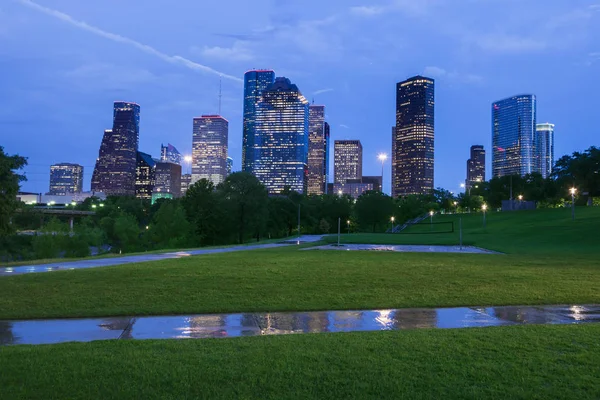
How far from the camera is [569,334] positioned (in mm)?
6625

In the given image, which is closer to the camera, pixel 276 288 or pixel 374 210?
pixel 276 288

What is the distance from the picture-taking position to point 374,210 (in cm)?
8712

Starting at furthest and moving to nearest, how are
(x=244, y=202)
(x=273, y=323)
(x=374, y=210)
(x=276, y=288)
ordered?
(x=374, y=210) < (x=244, y=202) < (x=276, y=288) < (x=273, y=323)

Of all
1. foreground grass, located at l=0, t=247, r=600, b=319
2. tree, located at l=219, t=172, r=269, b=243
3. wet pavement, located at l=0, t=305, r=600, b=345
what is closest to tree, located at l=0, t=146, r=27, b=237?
foreground grass, located at l=0, t=247, r=600, b=319

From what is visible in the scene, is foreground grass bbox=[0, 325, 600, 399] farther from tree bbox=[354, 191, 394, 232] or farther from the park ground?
tree bbox=[354, 191, 394, 232]

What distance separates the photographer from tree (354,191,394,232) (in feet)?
286

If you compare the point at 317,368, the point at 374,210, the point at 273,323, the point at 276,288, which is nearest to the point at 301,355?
the point at 317,368

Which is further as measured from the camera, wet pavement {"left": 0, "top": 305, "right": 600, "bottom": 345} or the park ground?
wet pavement {"left": 0, "top": 305, "right": 600, "bottom": 345}

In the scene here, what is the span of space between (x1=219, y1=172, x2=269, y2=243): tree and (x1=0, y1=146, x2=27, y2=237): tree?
129 feet

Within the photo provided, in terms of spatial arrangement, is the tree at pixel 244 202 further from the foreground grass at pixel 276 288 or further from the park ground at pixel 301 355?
the park ground at pixel 301 355

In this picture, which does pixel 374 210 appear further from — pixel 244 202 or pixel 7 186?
pixel 7 186

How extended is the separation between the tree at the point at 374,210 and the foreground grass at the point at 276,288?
72066mm

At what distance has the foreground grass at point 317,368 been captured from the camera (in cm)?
436

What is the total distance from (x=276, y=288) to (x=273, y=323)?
3260mm
